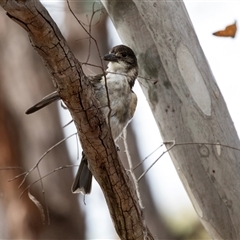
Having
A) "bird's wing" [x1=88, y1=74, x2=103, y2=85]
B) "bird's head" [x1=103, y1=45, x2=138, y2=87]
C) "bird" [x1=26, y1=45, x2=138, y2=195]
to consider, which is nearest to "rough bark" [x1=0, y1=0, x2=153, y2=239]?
"bird" [x1=26, y1=45, x2=138, y2=195]

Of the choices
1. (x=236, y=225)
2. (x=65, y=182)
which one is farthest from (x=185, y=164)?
(x=65, y=182)

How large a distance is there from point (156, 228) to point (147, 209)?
20 cm

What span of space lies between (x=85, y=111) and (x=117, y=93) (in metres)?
1.23

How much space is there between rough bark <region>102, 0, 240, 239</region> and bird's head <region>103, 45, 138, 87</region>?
137 millimetres

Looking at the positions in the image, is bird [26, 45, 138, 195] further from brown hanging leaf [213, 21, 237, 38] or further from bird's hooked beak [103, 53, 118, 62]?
brown hanging leaf [213, 21, 237, 38]

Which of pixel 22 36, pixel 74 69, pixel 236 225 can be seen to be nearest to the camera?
pixel 74 69

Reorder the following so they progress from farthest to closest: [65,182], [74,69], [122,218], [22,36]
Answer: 1. [22,36]
2. [65,182]
3. [122,218]
4. [74,69]

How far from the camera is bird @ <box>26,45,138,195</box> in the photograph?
4.17 m

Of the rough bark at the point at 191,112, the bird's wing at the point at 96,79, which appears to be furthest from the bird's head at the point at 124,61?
the bird's wing at the point at 96,79

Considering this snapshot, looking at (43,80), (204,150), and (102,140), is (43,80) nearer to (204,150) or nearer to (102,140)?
(204,150)

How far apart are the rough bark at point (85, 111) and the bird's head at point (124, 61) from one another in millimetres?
1180

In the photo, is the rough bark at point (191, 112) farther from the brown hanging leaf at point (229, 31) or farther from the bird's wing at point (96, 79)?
the brown hanging leaf at point (229, 31)

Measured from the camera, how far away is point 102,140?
3.19 m

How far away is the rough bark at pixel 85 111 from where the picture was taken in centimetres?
271
